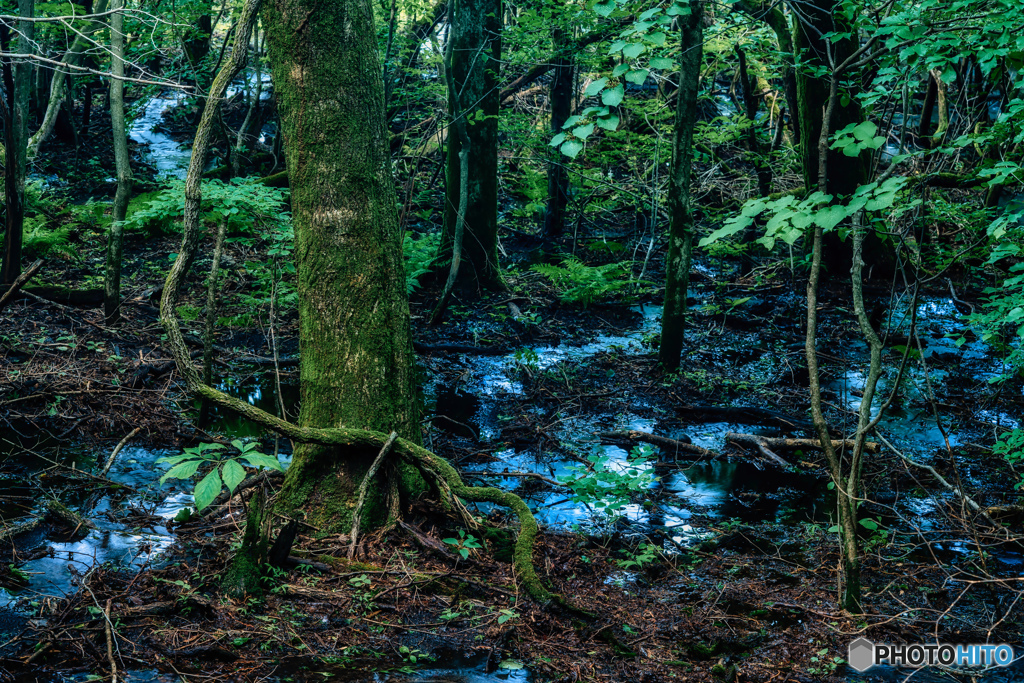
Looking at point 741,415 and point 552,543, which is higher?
point 741,415

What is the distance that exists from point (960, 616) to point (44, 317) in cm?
1068

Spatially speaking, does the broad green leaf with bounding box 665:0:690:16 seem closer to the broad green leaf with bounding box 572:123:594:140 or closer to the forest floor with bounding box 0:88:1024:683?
the broad green leaf with bounding box 572:123:594:140

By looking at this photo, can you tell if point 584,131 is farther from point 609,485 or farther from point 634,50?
point 609,485

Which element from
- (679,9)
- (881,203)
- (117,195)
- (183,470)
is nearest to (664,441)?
(881,203)

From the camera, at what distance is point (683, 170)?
825 centimetres

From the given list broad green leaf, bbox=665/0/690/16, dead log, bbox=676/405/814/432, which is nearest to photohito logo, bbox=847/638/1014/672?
broad green leaf, bbox=665/0/690/16

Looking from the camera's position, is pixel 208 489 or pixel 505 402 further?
pixel 505 402

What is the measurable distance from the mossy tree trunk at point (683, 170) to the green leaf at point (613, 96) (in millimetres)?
5165

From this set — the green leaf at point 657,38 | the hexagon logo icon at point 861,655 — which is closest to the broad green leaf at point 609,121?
the green leaf at point 657,38

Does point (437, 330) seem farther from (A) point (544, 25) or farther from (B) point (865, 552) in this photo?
(B) point (865, 552)

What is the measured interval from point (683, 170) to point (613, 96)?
18.8ft

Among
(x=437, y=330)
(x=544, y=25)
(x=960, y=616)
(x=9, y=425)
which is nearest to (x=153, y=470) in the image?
(x=9, y=425)

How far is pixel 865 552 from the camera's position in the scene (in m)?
5.23

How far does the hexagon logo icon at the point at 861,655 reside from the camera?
3832 millimetres
